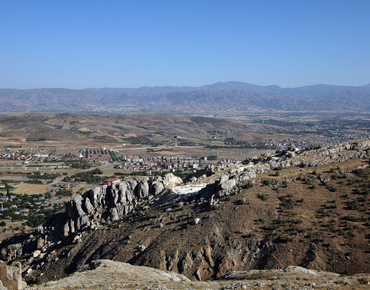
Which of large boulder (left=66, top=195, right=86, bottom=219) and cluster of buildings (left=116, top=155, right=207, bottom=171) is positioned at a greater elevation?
large boulder (left=66, top=195, right=86, bottom=219)

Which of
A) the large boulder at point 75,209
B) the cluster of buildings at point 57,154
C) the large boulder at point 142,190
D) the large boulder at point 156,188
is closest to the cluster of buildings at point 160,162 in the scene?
the cluster of buildings at point 57,154

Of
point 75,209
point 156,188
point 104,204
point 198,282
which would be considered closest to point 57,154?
point 75,209

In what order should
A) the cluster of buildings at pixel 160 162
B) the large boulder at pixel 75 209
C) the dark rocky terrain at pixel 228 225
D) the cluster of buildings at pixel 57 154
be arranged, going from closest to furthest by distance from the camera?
the dark rocky terrain at pixel 228 225 < the large boulder at pixel 75 209 < the cluster of buildings at pixel 160 162 < the cluster of buildings at pixel 57 154

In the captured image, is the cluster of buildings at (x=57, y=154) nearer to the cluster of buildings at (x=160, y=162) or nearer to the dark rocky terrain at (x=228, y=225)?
the cluster of buildings at (x=160, y=162)

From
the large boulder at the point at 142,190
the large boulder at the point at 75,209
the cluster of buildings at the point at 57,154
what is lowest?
the cluster of buildings at the point at 57,154

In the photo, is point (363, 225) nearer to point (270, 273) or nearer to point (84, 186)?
point (270, 273)

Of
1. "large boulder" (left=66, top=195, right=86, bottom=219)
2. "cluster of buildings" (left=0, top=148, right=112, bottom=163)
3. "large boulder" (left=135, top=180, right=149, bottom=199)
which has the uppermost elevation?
"large boulder" (left=135, top=180, right=149, bottom=199)

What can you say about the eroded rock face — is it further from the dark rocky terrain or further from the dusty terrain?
the dusty terrain

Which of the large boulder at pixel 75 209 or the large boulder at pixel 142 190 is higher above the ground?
the large boulder at pixel 142 190

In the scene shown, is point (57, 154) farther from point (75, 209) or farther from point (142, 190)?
point (142, 190)

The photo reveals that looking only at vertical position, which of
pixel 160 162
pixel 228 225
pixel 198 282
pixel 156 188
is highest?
pixel 156 188

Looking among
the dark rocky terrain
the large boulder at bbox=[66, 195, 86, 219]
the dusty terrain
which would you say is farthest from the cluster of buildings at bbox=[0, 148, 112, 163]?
the dusty terrain
